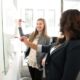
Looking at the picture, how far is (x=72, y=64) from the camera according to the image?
1.60 meters

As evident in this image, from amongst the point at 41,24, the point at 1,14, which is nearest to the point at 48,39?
the point at 41,24

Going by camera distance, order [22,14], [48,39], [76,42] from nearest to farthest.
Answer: [76,42] → [48,39] → [22,14]

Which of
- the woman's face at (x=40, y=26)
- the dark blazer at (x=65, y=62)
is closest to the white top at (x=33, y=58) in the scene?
the woman's face at (x=40, y=26)

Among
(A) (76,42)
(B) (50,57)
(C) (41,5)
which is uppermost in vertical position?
(C) (41,5)

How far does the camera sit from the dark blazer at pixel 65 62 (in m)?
1.59

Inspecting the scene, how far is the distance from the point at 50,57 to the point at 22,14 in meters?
3.22

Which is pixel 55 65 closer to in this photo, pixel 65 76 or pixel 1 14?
pixel 65 76

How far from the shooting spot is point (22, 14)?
15.7 ft

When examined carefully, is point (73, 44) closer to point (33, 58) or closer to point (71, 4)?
point (33, 58)

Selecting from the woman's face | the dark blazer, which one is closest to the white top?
the woman's face

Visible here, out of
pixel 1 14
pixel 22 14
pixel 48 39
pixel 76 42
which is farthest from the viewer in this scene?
pixel 22 14

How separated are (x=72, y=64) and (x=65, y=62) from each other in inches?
2.3

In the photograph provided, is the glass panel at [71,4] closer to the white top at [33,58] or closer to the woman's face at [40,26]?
the woman's face at [40,26]

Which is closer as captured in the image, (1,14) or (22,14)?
(1,14)
